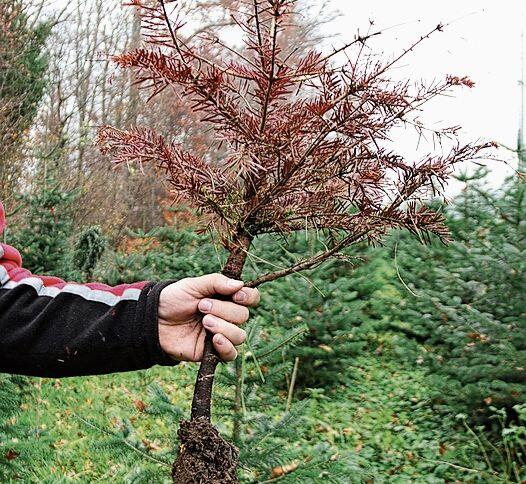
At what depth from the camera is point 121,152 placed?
145 cm

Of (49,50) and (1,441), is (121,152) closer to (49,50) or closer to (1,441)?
(1,441)

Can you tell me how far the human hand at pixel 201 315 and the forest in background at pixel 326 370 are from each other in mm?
149

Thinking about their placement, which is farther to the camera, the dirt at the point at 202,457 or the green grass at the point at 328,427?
the green grass at the point at 328,427

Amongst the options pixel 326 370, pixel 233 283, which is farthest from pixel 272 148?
pixel 326 370

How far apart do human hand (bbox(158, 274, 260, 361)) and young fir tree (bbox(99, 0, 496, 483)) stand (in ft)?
0.18

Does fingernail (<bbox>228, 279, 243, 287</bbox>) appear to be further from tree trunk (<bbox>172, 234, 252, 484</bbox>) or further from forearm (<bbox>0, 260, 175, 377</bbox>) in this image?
forearm (<bbox>0, 260, 175, 377</bbox>)

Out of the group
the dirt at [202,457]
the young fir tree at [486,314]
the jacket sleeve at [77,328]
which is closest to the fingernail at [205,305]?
the jacket sleeve at [77,328]

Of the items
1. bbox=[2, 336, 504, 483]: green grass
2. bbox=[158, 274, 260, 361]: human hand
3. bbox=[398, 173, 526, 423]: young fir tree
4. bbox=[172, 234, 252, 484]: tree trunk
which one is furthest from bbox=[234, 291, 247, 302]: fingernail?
bbox=[398, 173, 526, 423]: young fir tree

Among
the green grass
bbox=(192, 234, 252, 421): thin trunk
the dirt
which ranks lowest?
the green grass

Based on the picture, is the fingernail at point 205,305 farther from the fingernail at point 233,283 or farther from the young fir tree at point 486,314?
the young fir tree at point 486,314

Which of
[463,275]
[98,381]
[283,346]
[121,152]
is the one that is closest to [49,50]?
[98,381]

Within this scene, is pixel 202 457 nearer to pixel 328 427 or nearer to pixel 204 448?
pixel 204 448

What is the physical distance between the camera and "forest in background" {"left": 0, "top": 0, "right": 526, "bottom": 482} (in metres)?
2.71

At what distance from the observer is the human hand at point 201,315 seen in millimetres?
1494
